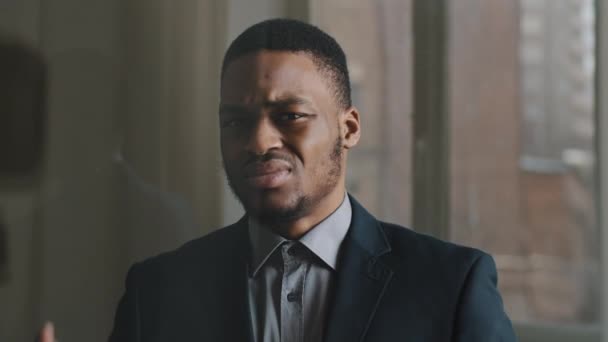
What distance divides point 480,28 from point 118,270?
18.7 inches

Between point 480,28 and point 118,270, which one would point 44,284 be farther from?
point 480,28

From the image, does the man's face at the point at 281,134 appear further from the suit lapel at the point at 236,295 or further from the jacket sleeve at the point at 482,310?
the jacket sleeve at the point at 482,310

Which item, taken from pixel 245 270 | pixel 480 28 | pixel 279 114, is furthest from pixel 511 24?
pixel 245 270

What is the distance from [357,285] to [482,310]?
5.2 inches

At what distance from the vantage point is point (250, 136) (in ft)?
2.02

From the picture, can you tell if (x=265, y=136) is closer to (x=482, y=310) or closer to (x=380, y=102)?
(x=380, y=102)

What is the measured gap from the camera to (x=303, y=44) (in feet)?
2.01

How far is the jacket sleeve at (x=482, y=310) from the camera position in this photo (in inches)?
23.7

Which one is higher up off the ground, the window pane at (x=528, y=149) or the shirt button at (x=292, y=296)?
the window pane at (x=528, y=149)

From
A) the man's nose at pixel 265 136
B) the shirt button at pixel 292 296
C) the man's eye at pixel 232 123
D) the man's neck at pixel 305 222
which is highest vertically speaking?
the man's eye at pixel 232 123

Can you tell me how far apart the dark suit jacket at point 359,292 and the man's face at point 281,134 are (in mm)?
42

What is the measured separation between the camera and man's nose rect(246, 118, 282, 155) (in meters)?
0.60

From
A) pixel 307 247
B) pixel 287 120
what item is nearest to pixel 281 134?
pixel 287 120

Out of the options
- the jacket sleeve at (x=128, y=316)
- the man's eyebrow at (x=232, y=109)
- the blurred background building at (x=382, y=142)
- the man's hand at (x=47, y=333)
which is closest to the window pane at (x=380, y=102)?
the blurred background building at (x=382, y=142)
